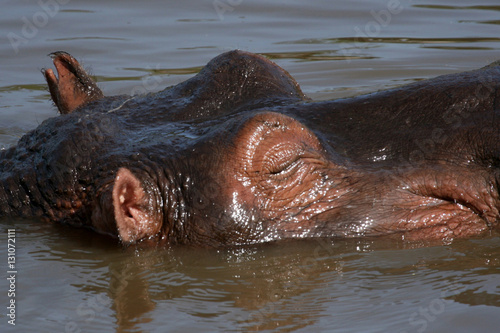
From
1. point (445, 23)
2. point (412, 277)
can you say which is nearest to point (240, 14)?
point (445, 23)

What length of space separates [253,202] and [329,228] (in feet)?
1.63

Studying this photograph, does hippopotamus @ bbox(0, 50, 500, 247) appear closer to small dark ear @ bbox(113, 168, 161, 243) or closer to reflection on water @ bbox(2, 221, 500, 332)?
small dark ear @ bbox(113, 168, 161, 243)

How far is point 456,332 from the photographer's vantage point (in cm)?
389

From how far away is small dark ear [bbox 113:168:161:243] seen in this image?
457cm

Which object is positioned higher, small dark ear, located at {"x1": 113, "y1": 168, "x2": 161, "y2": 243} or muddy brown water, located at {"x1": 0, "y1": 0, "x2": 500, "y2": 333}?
small dark ear, located at {"x1": 113, "y1": 168, "x2": 161, "y2": 243}

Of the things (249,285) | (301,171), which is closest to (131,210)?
(249,285)

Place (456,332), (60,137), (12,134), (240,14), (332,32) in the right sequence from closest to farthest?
(456,332), (60,137), (12,134), (332,32), (240,14)

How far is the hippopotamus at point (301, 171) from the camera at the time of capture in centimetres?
452

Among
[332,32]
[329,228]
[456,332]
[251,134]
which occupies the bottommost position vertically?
[456,332]

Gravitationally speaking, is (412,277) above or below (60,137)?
below

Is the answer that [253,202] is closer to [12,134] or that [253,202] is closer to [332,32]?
[12,134]

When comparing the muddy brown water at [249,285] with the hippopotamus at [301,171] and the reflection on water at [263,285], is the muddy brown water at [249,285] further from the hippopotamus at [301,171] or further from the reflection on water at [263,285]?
the hippopotamus at [301,171]

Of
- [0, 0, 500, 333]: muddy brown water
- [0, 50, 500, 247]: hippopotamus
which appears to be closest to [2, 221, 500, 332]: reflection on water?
[0, 0, 500, 333]: muddy brown water

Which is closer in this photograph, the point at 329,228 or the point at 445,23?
the point at 329,228
